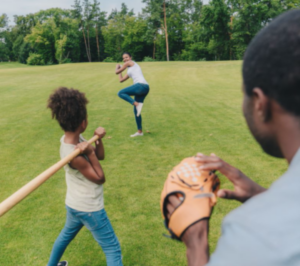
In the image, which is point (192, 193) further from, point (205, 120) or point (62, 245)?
point (205, 120)

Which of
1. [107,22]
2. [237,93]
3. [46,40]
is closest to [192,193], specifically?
[237,93]

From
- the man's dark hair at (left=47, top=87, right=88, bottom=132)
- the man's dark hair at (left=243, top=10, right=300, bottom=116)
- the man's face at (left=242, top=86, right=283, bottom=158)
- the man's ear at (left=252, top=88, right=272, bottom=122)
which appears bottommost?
the man's dark hair at (left=47, top=87, right=88, bottom=132)

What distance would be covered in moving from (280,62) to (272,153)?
0.38 metres

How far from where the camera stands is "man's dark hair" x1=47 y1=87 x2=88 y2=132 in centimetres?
283

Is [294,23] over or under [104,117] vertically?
over

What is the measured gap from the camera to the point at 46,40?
209 ft

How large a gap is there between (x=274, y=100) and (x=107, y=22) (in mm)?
76443

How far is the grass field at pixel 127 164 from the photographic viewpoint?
383 centimetres

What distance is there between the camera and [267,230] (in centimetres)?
79

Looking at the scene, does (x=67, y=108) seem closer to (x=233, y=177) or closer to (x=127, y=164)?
(x=233, y=177)

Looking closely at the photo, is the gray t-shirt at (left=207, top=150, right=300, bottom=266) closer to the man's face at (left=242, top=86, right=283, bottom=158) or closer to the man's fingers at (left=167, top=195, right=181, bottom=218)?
the man's face at (left=242, top=86, right=283, bottom=158)

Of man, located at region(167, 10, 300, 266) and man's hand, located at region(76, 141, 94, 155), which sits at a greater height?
man, located at region(167, 10, 300, 266)

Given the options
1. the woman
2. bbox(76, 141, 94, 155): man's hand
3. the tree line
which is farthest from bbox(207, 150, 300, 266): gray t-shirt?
the tree line

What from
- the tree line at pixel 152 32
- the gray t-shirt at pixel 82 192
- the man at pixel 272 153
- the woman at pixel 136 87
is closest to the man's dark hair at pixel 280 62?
the man at pixel 272 153
